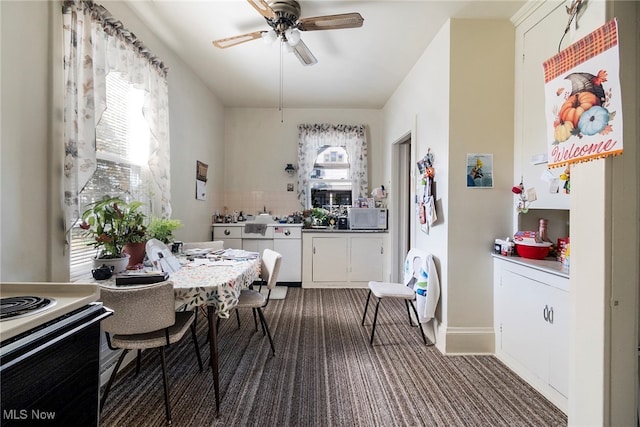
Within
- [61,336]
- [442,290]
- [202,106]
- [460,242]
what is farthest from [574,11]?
[202,106]

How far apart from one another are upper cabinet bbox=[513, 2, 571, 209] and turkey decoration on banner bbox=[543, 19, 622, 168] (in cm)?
88

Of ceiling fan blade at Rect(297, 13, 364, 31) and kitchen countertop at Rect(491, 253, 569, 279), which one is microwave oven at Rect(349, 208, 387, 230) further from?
ceiling fan blade at Rect(297, 13, 364, 31)

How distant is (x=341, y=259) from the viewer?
159 inches

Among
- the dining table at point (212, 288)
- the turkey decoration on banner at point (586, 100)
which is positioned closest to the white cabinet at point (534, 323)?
→ the turkey decoration on banner at point (586, 100)

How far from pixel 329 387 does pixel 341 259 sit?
230 cm

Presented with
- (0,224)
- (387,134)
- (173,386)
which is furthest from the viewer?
(387,134)

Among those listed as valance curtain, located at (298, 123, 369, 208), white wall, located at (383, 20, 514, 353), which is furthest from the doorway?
white wall, located at (383, 20, 514, 353)

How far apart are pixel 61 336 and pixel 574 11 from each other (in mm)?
2262

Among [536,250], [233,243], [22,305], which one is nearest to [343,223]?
[233,243]

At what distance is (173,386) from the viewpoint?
5.87 feet

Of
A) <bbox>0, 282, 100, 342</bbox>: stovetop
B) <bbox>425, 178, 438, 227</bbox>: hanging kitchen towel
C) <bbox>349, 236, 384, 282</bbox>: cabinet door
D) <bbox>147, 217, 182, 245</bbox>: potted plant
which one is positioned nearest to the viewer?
<bbox>0, 282, 100, 342</bbox>: stovetop

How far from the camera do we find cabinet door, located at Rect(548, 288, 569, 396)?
1.59 m

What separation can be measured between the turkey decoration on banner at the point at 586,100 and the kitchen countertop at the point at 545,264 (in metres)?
0.84

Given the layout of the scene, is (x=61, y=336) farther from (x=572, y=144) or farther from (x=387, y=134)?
(x=387, y=134)
